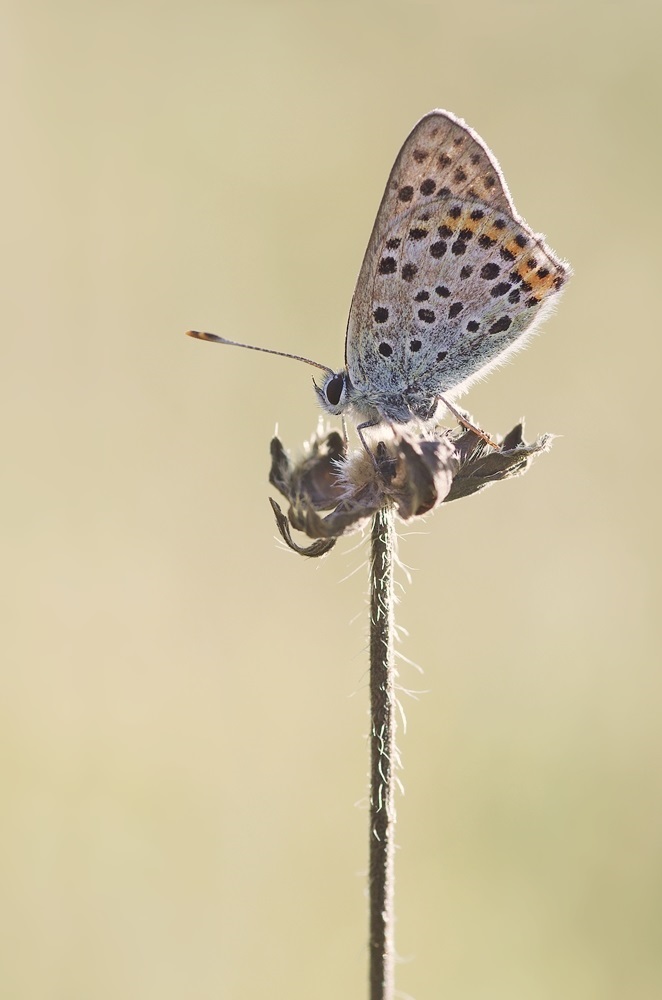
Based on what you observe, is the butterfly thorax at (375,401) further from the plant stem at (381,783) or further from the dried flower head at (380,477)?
the plant stem at (381,783)

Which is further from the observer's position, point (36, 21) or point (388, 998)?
point (36, 21)

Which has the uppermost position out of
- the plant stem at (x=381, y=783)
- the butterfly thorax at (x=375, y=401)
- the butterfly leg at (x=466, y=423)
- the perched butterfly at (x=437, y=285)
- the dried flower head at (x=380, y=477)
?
the perched butterfly at (x=437, y=285)

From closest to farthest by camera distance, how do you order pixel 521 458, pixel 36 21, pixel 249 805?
pixel 521 458 → pixel 249 805 → pixel 36 21

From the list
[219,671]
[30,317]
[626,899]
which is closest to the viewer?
[626,899]

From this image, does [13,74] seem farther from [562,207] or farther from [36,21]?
[562,207]

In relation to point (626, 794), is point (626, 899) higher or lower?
lower

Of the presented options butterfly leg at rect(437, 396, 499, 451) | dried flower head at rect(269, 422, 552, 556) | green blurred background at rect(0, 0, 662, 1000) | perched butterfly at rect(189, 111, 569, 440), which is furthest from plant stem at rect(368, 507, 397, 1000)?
green blurred background at rect(0, 0, 662, 1000)

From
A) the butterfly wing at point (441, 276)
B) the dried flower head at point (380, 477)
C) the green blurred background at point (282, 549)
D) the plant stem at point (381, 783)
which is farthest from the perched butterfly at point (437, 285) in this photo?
the green blurred background at point (282, 549)

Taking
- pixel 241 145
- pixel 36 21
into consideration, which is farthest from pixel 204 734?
→ pixel 36 21
